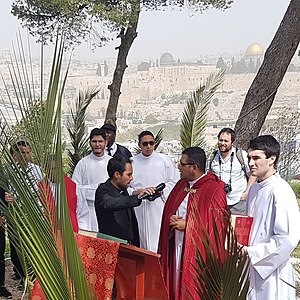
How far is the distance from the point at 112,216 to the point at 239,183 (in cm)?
228

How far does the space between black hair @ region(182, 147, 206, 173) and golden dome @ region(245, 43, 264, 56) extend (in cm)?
2299

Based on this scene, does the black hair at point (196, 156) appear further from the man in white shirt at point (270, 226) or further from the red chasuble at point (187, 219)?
the man in white shirt at point (270, 226)

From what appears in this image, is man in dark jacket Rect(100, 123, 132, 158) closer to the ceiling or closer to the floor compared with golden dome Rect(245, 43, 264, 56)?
closer to the floor

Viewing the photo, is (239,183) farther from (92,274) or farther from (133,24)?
(133,24)

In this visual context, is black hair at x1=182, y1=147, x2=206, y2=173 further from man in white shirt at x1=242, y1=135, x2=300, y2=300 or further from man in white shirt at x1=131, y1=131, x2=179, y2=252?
man in white shirt at x1=131, y1=131, x2=179, y2=252

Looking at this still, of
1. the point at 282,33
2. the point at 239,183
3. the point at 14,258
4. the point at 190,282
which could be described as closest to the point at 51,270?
the point at 190,282

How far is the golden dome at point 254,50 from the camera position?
27.0m

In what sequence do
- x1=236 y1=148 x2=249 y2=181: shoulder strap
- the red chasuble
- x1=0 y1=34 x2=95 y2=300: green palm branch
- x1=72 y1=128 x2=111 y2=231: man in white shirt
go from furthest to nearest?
x1=236 y1=148 x2=249 y2=181: shoulder strap, x1=72 y1=128 x2=111 y2=231: man in white shirt, the red chasuble, x1=0 y1=34 x2=95 y2=300: green palm branch

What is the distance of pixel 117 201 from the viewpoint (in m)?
4.51

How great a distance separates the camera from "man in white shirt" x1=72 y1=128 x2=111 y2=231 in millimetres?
6289

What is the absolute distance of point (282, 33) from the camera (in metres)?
8.62

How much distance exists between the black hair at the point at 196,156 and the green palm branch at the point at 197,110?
4261mm

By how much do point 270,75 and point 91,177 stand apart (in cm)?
358

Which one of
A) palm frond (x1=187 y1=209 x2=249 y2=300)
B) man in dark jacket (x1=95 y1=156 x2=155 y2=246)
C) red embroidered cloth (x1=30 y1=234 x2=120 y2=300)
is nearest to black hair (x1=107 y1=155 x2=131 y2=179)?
man in dark jacket (x1=95 y1=156 x2=155 y2=246)
